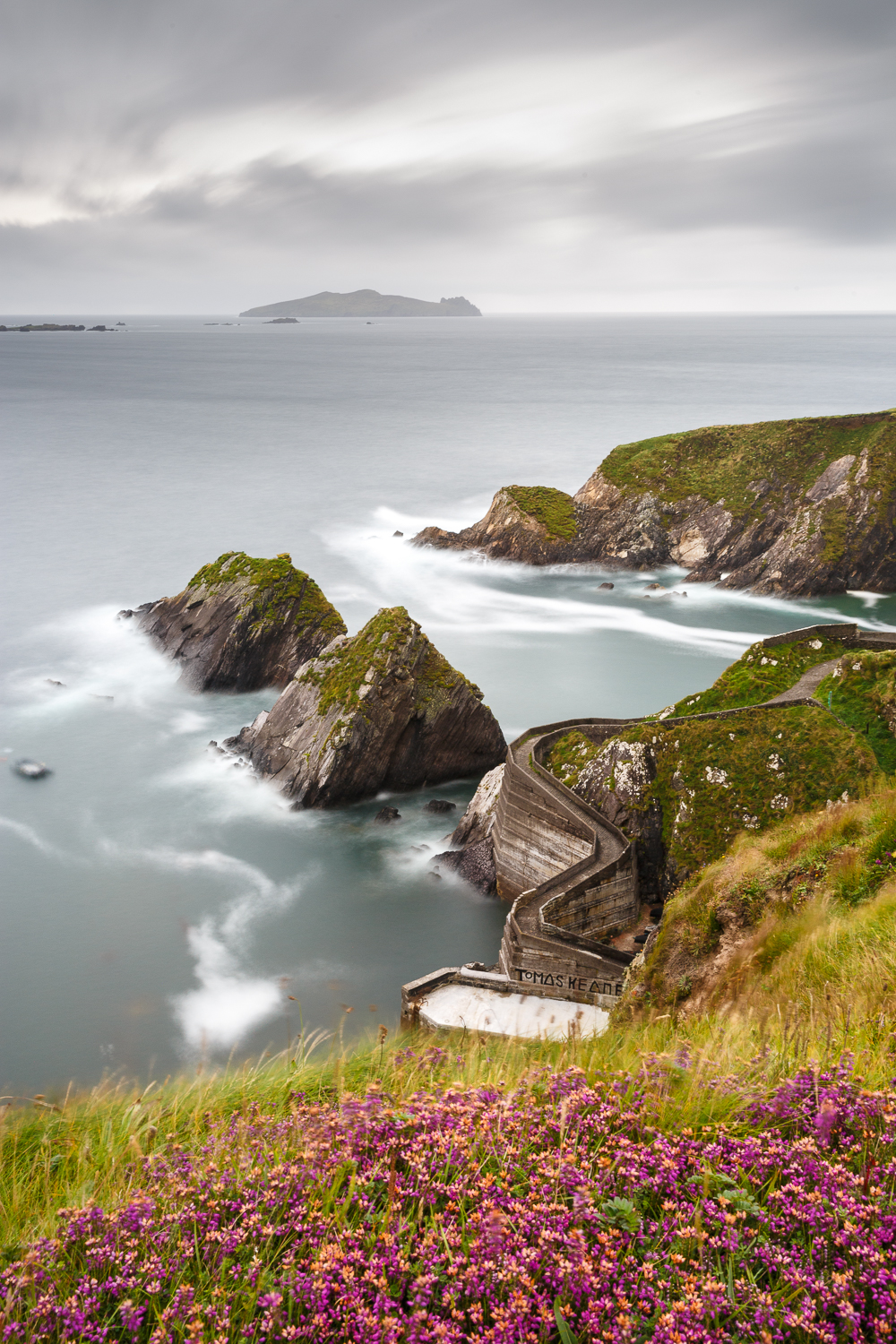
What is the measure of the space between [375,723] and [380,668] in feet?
9.21

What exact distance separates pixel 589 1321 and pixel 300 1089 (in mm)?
3267

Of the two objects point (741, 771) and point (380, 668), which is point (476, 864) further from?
point (741, 771)

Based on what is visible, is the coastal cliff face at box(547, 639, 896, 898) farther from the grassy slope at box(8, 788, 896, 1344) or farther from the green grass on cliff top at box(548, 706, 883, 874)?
the grassy slope at box(8, 788, 896, 1344)

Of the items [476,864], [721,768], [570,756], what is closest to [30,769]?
[476,864]

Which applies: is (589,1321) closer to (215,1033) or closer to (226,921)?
(215,1033)

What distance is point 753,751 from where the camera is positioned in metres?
31.8

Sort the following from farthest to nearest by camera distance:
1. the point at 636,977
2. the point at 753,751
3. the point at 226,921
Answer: the point at 226,921
the point at 753,751
the point at 636,977

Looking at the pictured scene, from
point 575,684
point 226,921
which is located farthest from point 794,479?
point 226,921

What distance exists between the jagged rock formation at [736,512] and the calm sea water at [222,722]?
13.0ft

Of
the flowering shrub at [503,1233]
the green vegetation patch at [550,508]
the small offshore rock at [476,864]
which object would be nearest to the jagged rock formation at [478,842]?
the small offshore rock at [476,864]

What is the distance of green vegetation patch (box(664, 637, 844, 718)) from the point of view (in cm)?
3734

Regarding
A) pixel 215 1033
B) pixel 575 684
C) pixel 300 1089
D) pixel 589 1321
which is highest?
pixel 589 1321

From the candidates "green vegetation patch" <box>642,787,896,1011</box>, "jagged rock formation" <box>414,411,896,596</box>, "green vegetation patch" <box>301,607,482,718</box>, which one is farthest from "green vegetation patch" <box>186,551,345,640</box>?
"green vegetation patch" <box>642,787,896,1011</box>

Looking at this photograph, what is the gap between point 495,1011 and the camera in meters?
22.2
